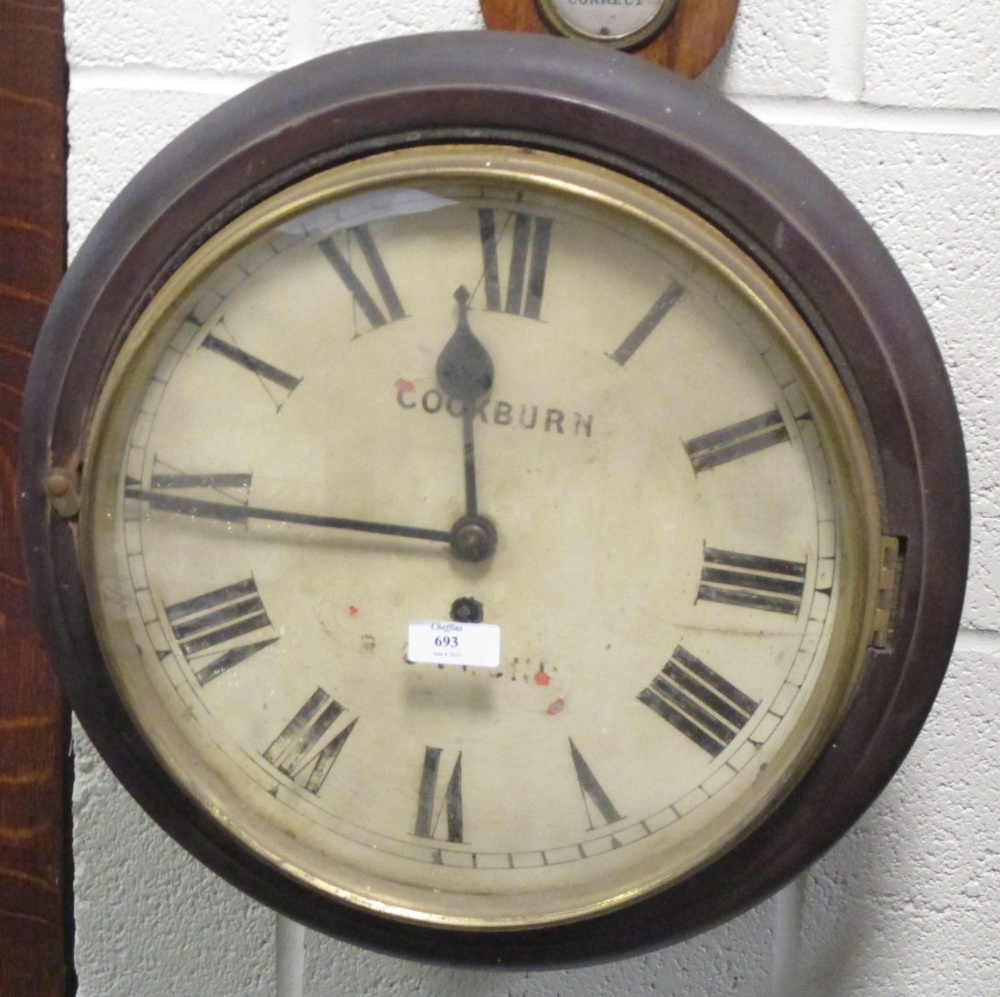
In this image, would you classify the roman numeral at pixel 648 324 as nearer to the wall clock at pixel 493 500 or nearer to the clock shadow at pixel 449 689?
the wall clock at pixel 493 500

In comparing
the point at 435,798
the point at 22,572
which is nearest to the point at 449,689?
the point at 435,798

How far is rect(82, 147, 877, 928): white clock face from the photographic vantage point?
53 cm

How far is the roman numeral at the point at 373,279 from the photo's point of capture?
0.54 m

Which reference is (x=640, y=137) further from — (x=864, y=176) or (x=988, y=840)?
(x=988, y=840)

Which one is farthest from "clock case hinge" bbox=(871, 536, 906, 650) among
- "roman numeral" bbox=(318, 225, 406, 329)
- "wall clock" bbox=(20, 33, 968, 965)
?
"roman numeral" bbox=(318, 225, 406, 329)

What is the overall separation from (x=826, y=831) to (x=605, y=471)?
0.22 metres

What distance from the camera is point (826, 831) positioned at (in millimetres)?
560

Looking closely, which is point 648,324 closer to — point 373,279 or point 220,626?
point 373,279

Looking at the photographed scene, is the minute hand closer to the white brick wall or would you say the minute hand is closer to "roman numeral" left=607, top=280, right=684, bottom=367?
"roman numeral" left=607, top=280, right=684, bottom=367

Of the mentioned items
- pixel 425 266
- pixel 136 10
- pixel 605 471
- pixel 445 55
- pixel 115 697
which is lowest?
pixel 115 697

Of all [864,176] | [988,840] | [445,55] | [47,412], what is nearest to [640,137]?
[445,55]

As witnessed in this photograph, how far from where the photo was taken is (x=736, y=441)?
538 mm

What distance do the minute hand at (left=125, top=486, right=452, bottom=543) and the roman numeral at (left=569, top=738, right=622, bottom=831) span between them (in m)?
0.14

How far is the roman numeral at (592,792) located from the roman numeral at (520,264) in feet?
0.75
